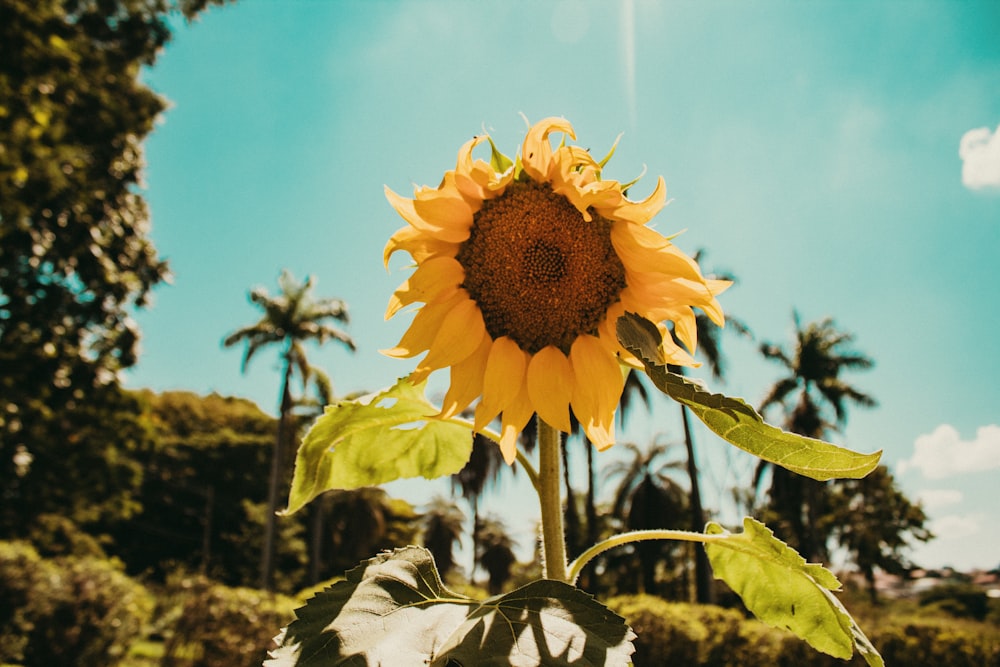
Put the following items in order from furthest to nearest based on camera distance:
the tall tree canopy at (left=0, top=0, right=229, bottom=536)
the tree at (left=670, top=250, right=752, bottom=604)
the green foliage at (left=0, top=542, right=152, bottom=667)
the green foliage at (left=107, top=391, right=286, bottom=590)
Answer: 1. the green foliage at (left=107, top=391, right=286, bottom=590)
2. the tree at (left=670, top=250, right=752, bottom=604)
3. the green foliage at (left=0, top=542, right=152, bottom=667)
4. the tall tree canopy at (left=0, top=0, right=229, bottom=536)

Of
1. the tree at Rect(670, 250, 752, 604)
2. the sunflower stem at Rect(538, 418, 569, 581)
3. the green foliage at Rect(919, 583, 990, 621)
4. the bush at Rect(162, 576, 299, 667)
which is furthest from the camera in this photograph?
the green foliage at Rect(919, 583, 990, 621)

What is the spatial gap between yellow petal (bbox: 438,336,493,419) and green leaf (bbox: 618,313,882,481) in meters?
0.28

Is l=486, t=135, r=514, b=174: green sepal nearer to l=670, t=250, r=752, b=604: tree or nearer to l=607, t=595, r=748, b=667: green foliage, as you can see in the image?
l=607, t=595, r=748, b=667: green foliage

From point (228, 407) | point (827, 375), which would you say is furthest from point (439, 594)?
point (228, 407)

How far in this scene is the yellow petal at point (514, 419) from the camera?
76 cm

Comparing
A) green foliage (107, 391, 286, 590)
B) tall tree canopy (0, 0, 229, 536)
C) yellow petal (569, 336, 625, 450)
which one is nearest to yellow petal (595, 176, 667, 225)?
yellow petal (569, 336, 625, 450)

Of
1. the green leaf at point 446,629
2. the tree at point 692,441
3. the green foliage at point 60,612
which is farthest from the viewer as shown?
the tree at point 692,441

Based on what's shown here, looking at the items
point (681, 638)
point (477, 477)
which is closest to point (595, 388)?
point (681, 638)

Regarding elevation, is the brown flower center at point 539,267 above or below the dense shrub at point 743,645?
above

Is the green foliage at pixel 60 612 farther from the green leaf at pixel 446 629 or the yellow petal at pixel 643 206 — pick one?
the yellow petal at pixel 643 206

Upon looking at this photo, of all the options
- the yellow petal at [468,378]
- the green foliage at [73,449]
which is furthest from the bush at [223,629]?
the yellow petal at [468,378]

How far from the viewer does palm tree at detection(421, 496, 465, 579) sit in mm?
34237

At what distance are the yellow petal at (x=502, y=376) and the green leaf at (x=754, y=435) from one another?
24cm

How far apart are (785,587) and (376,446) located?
1.82 feet
